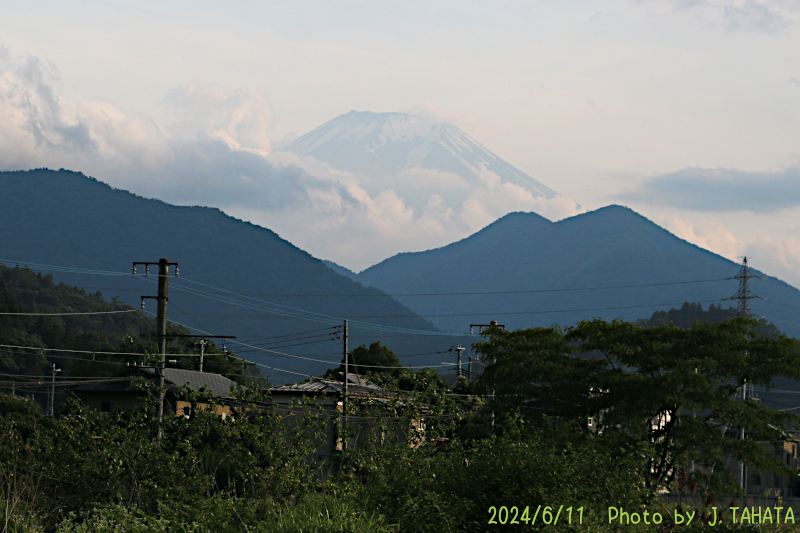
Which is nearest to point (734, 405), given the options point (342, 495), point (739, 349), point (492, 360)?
point (739, 349)

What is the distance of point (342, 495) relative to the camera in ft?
39.9

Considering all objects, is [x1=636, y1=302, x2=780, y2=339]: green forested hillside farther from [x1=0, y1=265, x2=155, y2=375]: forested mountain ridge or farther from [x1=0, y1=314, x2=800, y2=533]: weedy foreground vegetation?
[x1=0, y1=314, x2=800, y2=533]: weedy foreground vegetation

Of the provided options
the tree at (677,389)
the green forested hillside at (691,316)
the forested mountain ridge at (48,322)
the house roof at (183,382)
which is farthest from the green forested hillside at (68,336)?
the green forested hillside at (691,316)

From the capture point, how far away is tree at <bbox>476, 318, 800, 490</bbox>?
2709 centimetres

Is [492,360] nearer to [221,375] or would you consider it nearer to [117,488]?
[117,488]

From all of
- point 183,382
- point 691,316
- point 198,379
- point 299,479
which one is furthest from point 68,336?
point 691,316

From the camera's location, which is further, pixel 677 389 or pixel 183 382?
pixel 183 382

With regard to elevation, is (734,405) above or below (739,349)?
below

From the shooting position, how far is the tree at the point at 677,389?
27.1 metres

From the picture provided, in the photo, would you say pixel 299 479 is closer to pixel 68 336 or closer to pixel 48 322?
pixel 68 336

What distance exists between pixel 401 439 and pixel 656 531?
5683 millimetres

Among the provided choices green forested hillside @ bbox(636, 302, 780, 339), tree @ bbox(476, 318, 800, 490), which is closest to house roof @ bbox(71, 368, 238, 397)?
tree @ bbox(476, 318, 800, 490)

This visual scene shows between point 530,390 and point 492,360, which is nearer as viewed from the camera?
point 530,390

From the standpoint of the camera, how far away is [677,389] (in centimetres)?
2731
